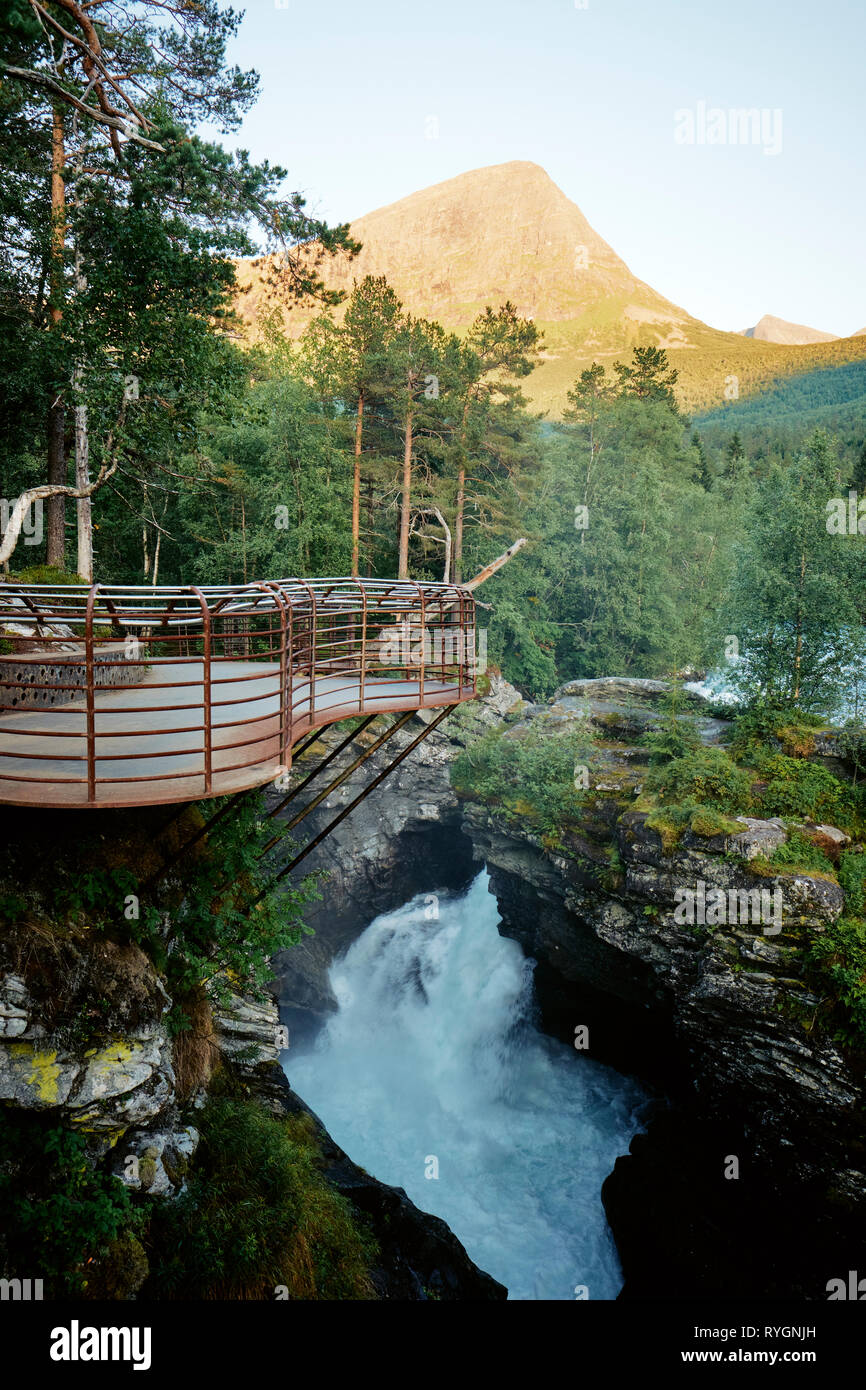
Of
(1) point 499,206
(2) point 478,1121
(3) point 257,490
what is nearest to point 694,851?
(2) point 478,1121

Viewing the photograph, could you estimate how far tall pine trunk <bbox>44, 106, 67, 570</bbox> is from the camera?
42.5 feet

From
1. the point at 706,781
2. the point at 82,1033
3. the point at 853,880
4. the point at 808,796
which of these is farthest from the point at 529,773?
the point at 82,1033

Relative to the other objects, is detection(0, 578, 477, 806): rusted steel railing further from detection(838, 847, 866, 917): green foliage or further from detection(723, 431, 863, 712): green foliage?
detection(723, 431, 863, 712): green foliage

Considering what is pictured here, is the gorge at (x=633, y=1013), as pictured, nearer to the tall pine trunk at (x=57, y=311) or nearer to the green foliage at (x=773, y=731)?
the green foliage at (x=773, y=731)

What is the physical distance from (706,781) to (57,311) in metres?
17.4

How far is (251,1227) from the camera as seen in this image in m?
6.96

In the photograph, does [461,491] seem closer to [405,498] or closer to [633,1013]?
[405,498]

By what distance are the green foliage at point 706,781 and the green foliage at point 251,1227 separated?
10.9 m

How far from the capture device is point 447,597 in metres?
9.20

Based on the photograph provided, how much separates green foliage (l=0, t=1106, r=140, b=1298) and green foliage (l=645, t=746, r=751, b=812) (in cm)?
1334

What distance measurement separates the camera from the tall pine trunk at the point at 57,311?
13.0 metres
